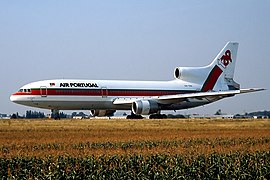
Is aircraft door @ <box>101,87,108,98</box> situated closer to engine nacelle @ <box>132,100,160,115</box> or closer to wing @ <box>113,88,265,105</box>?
wing @ <box>113,88,265,105</box>

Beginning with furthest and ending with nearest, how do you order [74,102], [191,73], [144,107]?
[191,73] → [144,107] → [74,102]

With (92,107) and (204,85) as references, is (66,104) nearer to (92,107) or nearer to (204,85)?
(92,107)

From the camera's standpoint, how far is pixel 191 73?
6744 centimetres

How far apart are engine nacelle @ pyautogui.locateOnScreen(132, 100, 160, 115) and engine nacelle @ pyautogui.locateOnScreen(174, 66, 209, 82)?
7941mm

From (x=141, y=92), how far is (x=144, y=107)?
11.8 ft

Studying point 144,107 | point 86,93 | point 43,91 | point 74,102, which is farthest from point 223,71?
point 43,91

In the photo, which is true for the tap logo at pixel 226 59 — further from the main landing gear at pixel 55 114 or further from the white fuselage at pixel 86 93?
the main landing gear at pixel 55 114

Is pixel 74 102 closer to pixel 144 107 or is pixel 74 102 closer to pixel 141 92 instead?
pixel 144 107

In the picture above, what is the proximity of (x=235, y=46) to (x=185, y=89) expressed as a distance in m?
9.84

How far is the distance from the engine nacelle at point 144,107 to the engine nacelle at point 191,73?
7.94 m

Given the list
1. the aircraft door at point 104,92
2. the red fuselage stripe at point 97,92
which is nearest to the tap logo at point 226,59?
the red fuselage stripe at point 97,92

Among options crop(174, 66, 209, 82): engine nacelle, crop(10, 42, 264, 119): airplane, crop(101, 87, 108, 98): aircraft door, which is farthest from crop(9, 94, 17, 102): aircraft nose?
crop(174, 66, 209, 82): engine nacelle

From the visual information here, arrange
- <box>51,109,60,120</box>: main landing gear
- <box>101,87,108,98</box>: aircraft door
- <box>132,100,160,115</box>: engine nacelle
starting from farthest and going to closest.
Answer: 1. <box>101,87,108,98</box>: aircraft door
2. <box>132,100,160,115</box>: engine nacelle
3. <box>51,109,60,120</box>: main landing gear

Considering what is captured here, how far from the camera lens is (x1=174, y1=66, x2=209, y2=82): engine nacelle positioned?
67.2m
